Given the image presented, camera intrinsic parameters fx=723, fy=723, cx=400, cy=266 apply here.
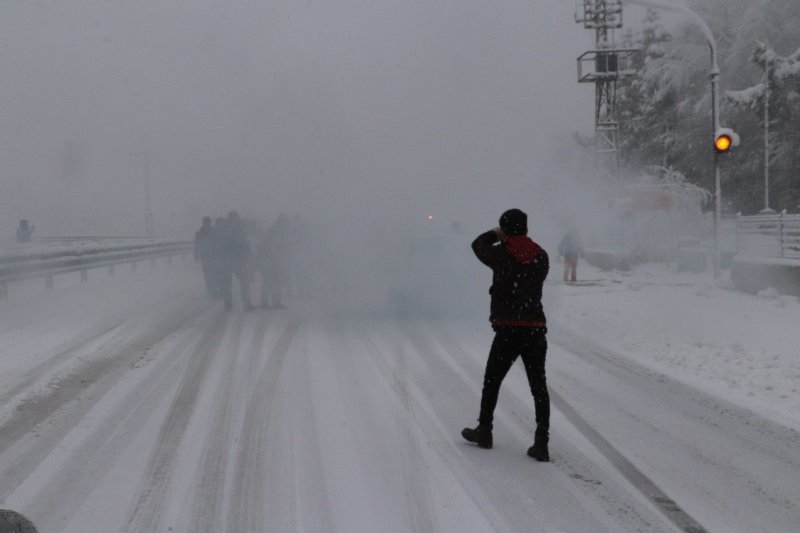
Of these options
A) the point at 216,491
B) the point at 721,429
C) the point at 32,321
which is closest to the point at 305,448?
the point at 216,491

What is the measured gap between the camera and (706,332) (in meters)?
9.99

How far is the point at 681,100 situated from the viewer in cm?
3694

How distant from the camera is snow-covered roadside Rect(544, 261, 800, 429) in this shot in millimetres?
7051

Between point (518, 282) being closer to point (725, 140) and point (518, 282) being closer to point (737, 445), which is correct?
point (737, 445)

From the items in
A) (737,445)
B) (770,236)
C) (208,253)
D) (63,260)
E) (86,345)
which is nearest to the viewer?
(737,445)

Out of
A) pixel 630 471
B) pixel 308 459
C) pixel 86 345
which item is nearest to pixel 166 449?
pixel 308 459

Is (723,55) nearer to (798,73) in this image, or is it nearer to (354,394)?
(798,73)

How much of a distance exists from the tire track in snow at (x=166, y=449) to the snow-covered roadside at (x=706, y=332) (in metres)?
4.76

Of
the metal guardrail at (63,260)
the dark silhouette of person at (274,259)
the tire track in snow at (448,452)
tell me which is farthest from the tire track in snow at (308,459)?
the metal guardrail at (63,260)

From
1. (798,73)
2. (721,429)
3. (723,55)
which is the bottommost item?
(721,429)

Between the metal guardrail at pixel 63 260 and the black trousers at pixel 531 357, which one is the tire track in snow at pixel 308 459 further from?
the metal guardrail at pixel 63 260

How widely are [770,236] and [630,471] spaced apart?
11.7 metres

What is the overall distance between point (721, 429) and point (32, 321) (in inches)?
377

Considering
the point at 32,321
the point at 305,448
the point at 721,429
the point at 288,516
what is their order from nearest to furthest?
the point at 288,516 < the point at 305,448 < the point at 721,429 < the point at 32,321
